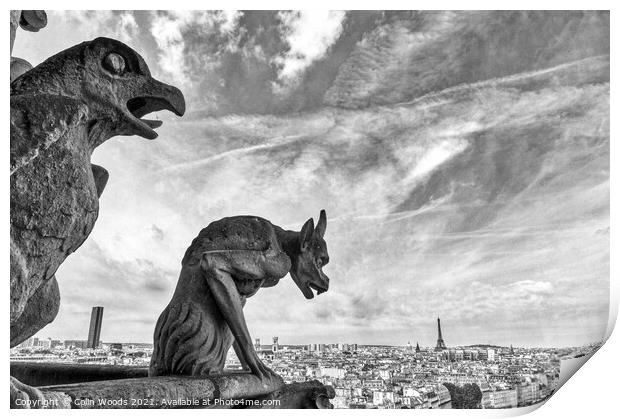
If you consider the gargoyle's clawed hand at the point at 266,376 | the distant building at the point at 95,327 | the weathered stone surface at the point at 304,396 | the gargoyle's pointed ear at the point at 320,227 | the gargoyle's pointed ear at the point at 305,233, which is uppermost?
the gargoyle's pointed ear at the point at 320,227

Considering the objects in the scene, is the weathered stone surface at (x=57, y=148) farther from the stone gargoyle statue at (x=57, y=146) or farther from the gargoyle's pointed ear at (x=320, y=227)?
the gargoyle's pointed ear at (x=320, y=227)

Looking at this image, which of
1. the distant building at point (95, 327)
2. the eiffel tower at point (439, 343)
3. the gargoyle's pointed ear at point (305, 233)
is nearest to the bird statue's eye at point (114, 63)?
the gargoyle's pointed ear at point (305, 233)

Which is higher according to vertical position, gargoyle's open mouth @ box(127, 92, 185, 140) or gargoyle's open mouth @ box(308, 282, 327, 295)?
gargoyle's open mouth @ box(127, 92, 185, 140)

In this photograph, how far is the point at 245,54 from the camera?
4352 mm

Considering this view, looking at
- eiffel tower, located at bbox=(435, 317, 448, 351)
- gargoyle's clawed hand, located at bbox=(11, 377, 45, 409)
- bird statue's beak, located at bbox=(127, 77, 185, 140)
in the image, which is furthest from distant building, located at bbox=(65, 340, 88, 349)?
eiffel tower, located at bbox=(435, 317, 448, 351)

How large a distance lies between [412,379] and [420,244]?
203 cm

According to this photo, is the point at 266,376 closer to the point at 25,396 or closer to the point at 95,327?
the point at 25,396

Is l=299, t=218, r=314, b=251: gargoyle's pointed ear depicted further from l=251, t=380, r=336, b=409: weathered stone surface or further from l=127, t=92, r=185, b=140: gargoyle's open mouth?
l=127, t=92, r=185, b=140: gargoyle's open mouth

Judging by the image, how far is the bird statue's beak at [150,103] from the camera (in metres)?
1.46

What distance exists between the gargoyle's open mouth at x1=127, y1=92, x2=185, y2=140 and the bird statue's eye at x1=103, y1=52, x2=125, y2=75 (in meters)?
0.09

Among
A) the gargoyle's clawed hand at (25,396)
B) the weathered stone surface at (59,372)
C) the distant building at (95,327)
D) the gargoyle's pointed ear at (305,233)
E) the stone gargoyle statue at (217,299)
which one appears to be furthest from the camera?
the distant building at (95,327)

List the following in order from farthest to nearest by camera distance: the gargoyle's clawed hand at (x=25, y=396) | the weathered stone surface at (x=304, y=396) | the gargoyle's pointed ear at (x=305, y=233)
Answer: the gargoyle's pointed ear at (x=305, y=233), the weathered stone surface at (x=304, y=396), the gargoyle's clawed hand at (x=25, y=396)

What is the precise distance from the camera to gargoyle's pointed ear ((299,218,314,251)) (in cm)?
232
